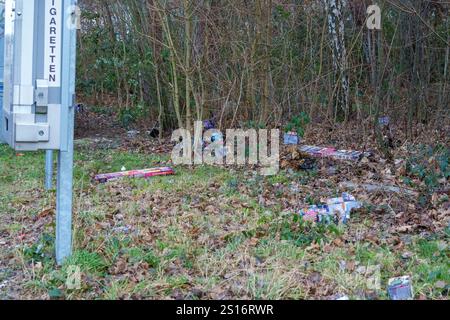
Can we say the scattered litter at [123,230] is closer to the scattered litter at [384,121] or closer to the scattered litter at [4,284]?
the scattered litter at [4,284]

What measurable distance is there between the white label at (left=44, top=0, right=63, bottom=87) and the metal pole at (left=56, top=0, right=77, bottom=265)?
4 centimetres

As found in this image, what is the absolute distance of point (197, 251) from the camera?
563 cm

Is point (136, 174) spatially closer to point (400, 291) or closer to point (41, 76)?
point (41, 76)

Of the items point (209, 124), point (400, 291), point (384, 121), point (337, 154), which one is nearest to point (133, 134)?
point (209, 124)

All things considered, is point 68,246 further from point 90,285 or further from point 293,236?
point 293,236

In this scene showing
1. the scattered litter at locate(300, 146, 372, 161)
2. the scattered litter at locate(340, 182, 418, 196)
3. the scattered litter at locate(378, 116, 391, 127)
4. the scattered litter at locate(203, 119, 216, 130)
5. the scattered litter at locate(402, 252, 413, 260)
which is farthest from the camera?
the scattered litter at locate(203, 119, 216, 130)

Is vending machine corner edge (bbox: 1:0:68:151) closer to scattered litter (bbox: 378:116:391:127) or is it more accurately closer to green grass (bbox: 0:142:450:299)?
green grass (bbox: 0:142:450:299)

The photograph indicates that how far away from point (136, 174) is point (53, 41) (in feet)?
15.9

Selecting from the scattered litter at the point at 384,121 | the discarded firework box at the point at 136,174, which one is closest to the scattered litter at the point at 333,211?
the discarded firework box at the point at 136,174

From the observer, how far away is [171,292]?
4723 mm

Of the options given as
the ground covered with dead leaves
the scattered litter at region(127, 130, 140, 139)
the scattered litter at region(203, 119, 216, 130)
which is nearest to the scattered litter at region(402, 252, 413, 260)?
the ground covered with dead leaves

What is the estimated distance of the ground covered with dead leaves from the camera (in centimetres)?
480

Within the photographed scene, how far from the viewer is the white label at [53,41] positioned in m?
5.01

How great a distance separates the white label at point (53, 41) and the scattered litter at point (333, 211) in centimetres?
293
